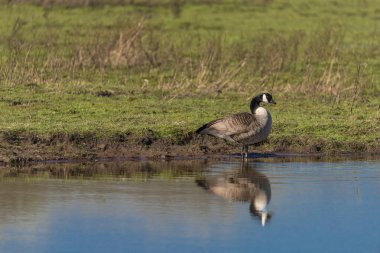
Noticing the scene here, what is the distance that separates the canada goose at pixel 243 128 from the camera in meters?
14.0

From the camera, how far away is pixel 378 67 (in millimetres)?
25078

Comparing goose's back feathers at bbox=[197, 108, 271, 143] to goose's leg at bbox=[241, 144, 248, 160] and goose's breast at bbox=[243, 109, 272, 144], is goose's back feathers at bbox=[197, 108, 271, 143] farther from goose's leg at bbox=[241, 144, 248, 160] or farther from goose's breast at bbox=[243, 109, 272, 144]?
goose's leg at bbox=[241, 144, 248, 160]

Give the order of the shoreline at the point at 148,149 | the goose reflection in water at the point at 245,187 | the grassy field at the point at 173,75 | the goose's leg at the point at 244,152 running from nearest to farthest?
the goose reflection in water at the point at 245,187
the shoreline at the point at 148,149
the goose's leg at the point at 244,152
the grassy field at the point at 173,75

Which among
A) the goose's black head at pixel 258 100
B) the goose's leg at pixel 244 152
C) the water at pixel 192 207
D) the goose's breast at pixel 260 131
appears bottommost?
the water at pixel 192 207

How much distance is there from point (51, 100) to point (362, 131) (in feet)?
17.2

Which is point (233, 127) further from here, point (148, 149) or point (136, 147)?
point (136, 147)

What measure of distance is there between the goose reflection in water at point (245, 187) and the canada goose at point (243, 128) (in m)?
0.91

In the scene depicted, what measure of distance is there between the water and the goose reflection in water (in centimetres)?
1

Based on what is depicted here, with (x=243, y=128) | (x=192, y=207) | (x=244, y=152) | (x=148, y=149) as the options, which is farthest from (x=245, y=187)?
(x=148, y=149)

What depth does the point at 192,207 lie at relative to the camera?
34.0ft

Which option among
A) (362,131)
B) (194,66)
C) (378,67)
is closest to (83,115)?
(362,131)

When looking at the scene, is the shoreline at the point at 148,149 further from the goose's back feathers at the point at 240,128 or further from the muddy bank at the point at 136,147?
the goose's back feathers at the point at 240,128

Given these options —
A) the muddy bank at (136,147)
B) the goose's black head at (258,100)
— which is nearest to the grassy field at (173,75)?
the muddy bank at (136,147)

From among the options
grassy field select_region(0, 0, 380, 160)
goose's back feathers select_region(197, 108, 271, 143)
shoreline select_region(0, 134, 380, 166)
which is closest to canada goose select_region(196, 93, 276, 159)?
goose's back feathers select_region(197, 108, 271, 143)
